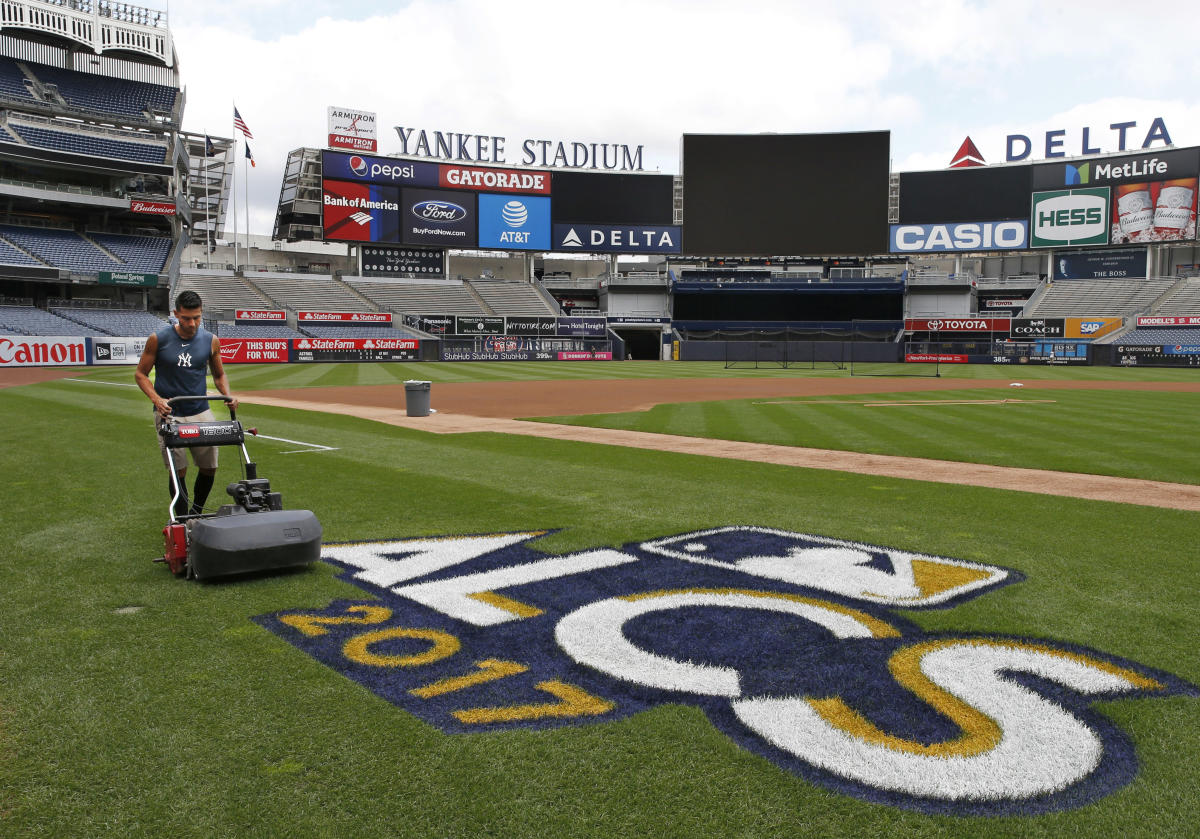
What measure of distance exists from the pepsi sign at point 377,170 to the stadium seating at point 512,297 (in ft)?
28.9

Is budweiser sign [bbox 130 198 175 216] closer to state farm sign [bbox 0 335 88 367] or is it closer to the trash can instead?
state farm sign [bbox 0 335 88 367]

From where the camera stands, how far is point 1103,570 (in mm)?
5723

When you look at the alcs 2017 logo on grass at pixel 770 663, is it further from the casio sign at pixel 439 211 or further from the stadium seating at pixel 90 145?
the casio sign at pixel 439 211

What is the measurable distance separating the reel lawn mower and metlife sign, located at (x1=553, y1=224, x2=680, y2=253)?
2389 inches

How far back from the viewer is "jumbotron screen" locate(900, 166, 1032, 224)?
61906 mm

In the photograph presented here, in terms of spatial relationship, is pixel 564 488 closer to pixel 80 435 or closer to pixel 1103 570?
pixel 1103 570

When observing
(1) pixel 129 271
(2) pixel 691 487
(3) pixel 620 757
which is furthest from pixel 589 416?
(1) pixel 129 271

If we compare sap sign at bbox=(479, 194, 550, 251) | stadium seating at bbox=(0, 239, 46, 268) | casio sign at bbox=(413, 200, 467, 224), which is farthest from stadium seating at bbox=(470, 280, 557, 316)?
stadium seating at bbox=(0, 239, 46, 268)

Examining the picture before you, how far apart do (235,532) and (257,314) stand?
2050 inches

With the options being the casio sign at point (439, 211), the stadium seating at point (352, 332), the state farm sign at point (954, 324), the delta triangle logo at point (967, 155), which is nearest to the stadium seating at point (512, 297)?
the casio sign at point (439, 211)

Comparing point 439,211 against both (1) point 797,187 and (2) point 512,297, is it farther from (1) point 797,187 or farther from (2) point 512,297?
(1) point 797,187

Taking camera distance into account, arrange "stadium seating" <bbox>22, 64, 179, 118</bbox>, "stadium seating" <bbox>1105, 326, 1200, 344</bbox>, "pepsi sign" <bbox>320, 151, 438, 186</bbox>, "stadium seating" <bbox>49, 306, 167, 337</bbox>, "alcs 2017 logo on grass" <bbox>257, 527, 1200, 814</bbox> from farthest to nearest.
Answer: "pepsi sign" <bbox>320, 151, 438, 186</bbox> → "stadium seating" <bbox>22, 64, 179, 118</bbox> → "stadium seating" <bbox>1105, 326, 1200, 344</bbox> → "stadium seating" <bbox>49, 306, 167, 337</bbox> → "alcs 2017 logo on grass" <bbox>257, 527, 1200, 814</bbox>

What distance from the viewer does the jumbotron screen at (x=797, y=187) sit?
61.5m

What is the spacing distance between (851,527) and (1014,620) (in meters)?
2.49
